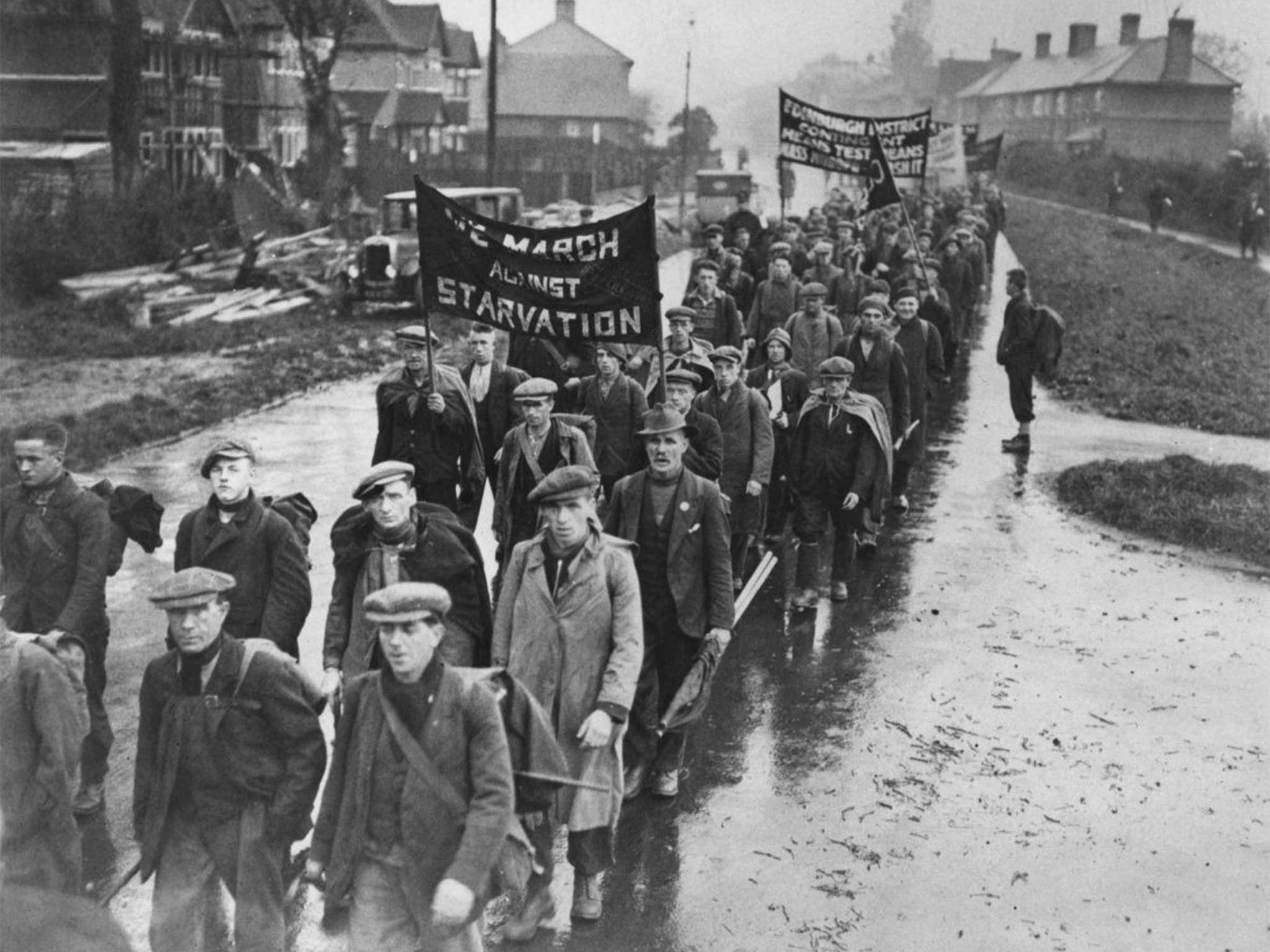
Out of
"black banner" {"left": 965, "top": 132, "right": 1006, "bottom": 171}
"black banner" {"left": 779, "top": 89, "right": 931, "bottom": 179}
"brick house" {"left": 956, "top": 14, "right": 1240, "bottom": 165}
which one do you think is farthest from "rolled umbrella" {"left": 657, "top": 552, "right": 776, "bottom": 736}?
"brick house" {"left": 956, "top": 14, "right": 1240, "bottom": 165}

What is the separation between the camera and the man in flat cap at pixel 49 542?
6203 millimetres

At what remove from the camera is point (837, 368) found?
32.7 feet

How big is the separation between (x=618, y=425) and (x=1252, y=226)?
1320 inches

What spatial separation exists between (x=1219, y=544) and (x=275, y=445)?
30.9 ft

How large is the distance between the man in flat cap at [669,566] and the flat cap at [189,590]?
2.46m

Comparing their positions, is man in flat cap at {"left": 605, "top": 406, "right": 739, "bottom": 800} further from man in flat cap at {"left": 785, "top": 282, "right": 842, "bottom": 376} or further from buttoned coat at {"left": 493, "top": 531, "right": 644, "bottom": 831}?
man in flat cap at {"left": 785, "top": 282, "right": 842, "bottom": 376}

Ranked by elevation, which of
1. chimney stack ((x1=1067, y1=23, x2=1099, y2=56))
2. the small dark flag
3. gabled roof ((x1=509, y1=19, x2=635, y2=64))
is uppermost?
chimney stack ((x1=1067, y1=23, x2=1099, y2=56))

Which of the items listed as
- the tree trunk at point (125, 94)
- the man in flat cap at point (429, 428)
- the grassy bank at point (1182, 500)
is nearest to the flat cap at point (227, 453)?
the man in flat cap at point (429, 428)

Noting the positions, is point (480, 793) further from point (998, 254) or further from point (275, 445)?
point (998, 254)

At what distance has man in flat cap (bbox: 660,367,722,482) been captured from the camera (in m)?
8.47

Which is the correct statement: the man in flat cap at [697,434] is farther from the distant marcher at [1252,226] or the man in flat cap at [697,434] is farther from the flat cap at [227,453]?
the distant marcher at [1252,226]

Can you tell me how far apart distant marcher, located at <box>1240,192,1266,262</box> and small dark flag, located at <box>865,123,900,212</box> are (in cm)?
2323

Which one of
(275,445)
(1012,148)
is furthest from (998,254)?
(1012,148)

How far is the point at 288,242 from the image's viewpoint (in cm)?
3456
